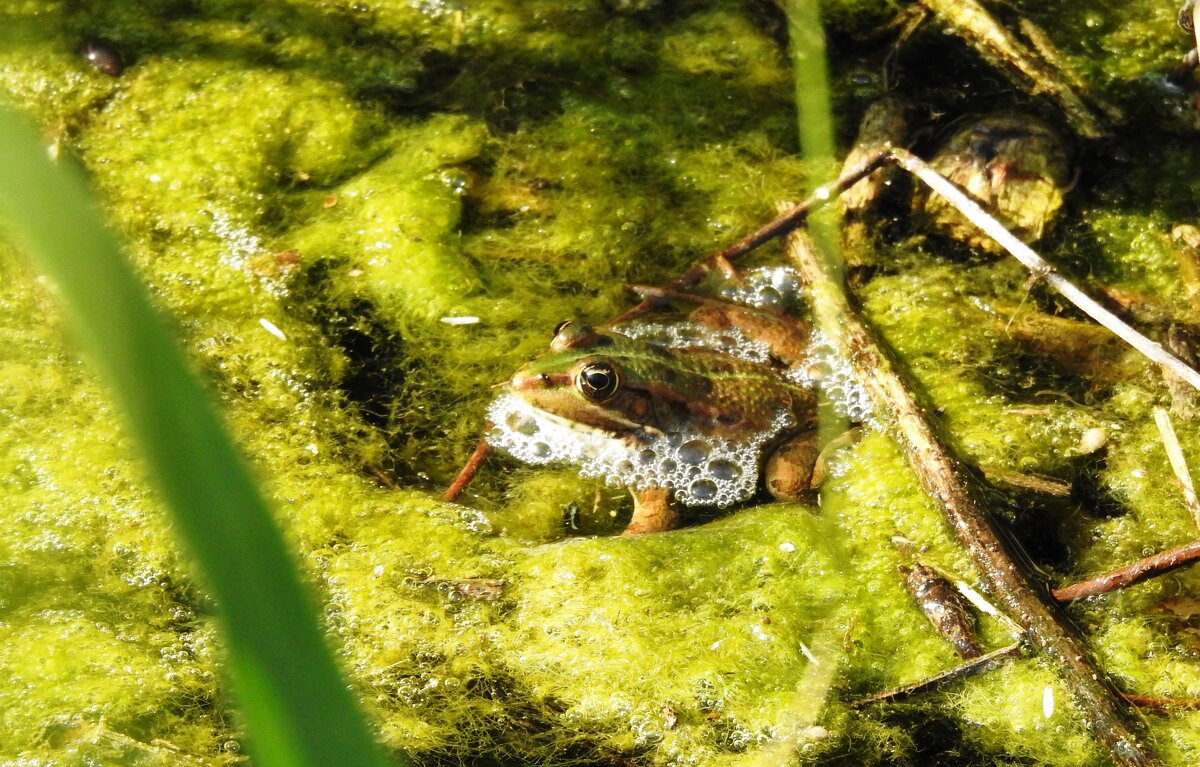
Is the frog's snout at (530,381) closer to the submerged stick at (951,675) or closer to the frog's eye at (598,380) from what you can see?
the frog's eye at (598,380)

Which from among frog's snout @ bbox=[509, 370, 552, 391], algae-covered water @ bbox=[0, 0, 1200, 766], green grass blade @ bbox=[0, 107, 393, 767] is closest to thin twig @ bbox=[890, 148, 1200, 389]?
algae-covered water @ bbox=[0, 0, 1200, 766]

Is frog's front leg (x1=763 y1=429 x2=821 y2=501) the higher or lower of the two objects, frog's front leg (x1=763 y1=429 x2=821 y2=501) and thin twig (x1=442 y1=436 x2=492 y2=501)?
the lower

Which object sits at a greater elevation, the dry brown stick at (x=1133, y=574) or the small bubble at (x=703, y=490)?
the dry brown stick at (x=1133, y=574)

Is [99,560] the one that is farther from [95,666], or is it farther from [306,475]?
[306,475]

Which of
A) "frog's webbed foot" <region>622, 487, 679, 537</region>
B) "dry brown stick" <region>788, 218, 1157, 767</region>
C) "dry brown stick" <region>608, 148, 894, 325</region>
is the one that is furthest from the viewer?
"dry brown stick" <region>608, 148, 894, 325</region>

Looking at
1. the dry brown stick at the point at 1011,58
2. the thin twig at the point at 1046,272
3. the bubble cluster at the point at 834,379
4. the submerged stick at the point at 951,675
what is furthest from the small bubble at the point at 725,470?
the dry brown stick at the point at 1011,58

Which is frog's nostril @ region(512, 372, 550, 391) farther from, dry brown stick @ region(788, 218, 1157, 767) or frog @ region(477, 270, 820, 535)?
dry brown stick @ region(788, 218, 1157, 767)

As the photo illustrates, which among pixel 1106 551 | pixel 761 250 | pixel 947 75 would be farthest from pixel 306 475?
pixel 947 75
